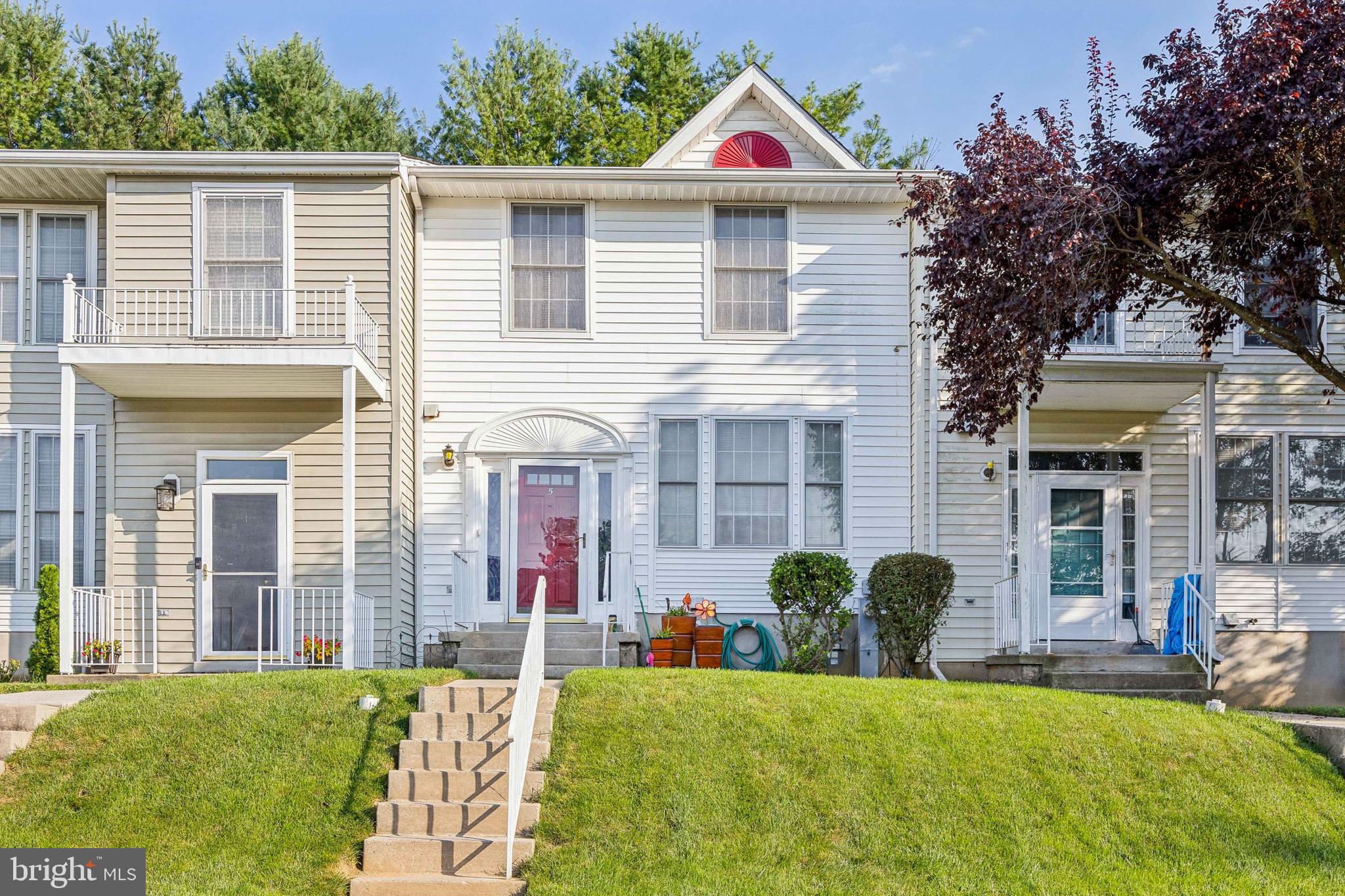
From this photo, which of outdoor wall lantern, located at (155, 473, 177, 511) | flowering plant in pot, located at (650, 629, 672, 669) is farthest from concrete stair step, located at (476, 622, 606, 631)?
outdoor wall lantern, located at (155, 473, 177, 511)

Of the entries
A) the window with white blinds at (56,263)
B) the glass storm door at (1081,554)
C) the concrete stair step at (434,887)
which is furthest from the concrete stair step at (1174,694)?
the window with white blinds at (56,263)

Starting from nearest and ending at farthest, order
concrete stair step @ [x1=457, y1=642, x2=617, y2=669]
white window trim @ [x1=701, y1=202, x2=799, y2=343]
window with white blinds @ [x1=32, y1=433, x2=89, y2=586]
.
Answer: concrete stair step @ [x1=457, y1=642, x2=617, y2=669] < window with white blinds @ [x1=32, y1=433, x2=89, y2=586] < white window trim @ [x1=701, y1=202, x2=799, y2=343]

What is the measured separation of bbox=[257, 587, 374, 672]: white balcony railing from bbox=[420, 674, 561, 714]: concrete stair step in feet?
10.8

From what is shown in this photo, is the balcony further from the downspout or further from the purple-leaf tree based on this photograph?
the purple-leaf tree

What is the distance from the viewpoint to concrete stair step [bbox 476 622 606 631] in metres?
13.3

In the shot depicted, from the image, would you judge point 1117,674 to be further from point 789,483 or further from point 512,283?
point 512,283

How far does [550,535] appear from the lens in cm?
1384

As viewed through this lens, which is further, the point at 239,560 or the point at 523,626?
the point at 523,626

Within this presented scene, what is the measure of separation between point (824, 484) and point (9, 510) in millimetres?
9103

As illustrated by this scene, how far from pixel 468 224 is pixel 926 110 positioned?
975 centimetres

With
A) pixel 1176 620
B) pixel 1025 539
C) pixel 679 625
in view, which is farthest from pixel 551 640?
pixel 1176 620

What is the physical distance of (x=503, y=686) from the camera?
9375mm

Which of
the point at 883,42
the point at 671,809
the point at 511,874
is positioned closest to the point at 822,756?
the point at 671,809

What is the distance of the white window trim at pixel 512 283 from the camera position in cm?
1405
